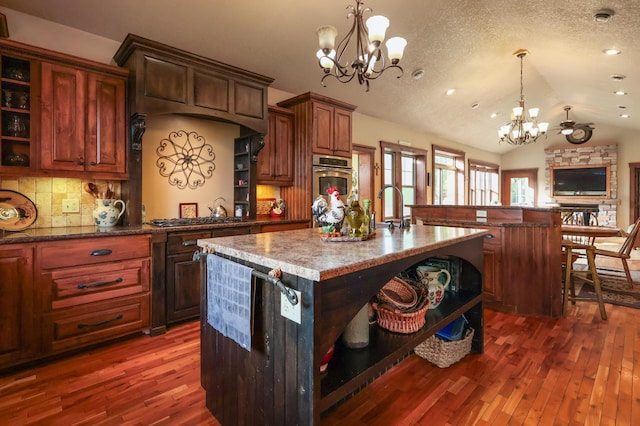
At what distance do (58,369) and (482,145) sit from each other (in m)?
9.65

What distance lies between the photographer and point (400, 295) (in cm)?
200

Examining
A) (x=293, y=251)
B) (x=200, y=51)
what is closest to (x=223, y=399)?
(x=293, y=251)

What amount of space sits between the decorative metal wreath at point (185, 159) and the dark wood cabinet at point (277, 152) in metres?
0.58

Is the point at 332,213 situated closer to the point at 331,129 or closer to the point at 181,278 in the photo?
the point at 181,278

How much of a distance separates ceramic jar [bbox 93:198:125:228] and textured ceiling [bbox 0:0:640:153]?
60.5 inches

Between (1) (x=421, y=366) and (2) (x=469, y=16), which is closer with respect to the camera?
(1) (x=421, y=366)

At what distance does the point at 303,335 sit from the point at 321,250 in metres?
0.45

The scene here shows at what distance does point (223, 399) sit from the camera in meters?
1.64

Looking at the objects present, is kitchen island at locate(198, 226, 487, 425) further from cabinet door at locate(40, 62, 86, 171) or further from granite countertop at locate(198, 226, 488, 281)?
cabinet door at locate(40, 62, 86, 171)

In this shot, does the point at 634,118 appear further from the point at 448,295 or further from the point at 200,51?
the point at 200,51

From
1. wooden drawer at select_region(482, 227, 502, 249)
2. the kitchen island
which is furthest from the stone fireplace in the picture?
the kitchen island

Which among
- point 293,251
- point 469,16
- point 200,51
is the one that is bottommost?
point 293,251

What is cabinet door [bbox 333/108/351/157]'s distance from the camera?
434 cm

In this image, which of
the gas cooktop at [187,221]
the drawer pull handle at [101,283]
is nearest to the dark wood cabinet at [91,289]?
the drawer pull handle at [101,283]
